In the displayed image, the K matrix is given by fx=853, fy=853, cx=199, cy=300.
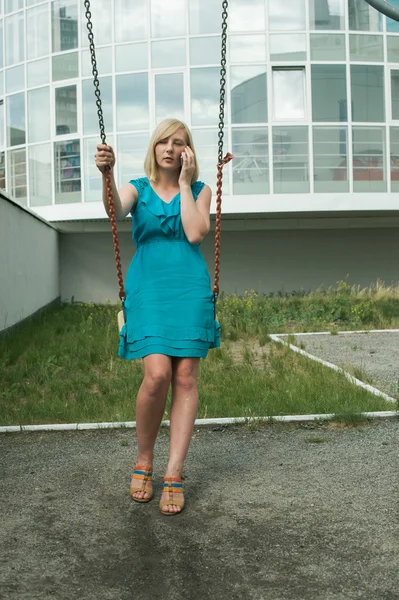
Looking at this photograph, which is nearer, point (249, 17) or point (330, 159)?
point (330, 159)

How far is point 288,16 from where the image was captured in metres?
23.3

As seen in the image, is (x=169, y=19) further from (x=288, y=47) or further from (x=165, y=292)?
(x=165, y=292)

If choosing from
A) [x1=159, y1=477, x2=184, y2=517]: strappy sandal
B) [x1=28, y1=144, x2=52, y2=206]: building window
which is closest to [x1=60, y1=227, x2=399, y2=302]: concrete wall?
[x1=28, y1=144, x2=52, y2=206]: building window

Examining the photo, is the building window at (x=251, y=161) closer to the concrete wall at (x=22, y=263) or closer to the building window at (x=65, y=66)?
the building window at (x=65, y=66)

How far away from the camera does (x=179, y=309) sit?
4.16m

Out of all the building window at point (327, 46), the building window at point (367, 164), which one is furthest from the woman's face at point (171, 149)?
the building window at point (327, 46)

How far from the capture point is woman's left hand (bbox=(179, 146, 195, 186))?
13.8 feet

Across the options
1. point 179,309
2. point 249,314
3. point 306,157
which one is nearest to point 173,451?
point 179,309

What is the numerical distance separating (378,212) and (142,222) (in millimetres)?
20303

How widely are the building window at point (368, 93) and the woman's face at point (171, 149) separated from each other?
65.3 ft

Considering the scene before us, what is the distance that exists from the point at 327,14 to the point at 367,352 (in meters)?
15.1

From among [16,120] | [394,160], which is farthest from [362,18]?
[16,120]

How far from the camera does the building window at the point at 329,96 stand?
914 inches

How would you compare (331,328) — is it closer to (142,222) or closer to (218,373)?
(218,373)
